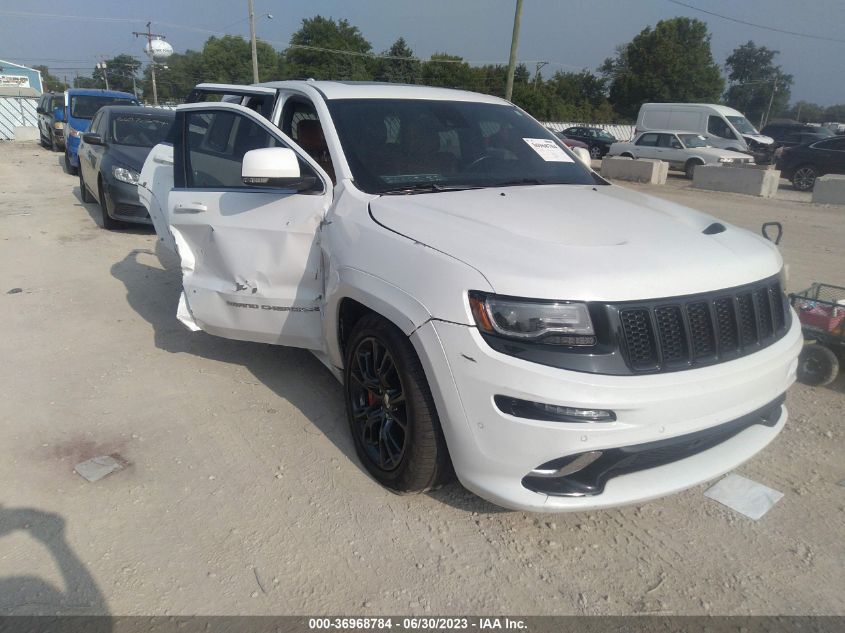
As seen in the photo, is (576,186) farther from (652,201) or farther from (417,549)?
(417,549)

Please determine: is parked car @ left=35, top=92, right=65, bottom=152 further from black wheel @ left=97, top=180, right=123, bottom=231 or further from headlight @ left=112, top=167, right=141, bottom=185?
headlight @ left=112, top=167, right=141, bottom=185

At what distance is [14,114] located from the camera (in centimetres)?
3056

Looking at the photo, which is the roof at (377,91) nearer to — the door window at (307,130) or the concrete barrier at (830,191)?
the door window at (307,130)

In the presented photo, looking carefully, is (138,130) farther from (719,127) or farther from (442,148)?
(719,127)

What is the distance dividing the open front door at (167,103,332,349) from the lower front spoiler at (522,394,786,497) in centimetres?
167

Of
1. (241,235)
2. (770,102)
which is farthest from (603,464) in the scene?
(770,102)

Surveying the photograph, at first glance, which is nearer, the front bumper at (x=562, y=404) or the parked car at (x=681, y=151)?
the front bumper at (x=562, y=404)

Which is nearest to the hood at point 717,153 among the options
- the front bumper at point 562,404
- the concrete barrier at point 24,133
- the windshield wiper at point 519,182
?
the windshield wiper at point 519,182

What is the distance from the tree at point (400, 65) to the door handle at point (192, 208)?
59.8 meters

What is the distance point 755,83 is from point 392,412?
11549 cm

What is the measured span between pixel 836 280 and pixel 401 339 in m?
6.20

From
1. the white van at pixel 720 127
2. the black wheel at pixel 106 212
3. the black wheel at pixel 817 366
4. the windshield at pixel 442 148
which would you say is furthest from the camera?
the white van at pixel 720 127

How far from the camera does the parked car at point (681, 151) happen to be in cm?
1981

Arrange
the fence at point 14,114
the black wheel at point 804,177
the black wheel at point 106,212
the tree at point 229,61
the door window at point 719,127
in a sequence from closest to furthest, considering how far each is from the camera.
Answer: the black wheel at point 106,212 → the black wheel at point 804,177 → the door window at point 719,127 → the fence at point 14,114 → the tree at point 229,61
